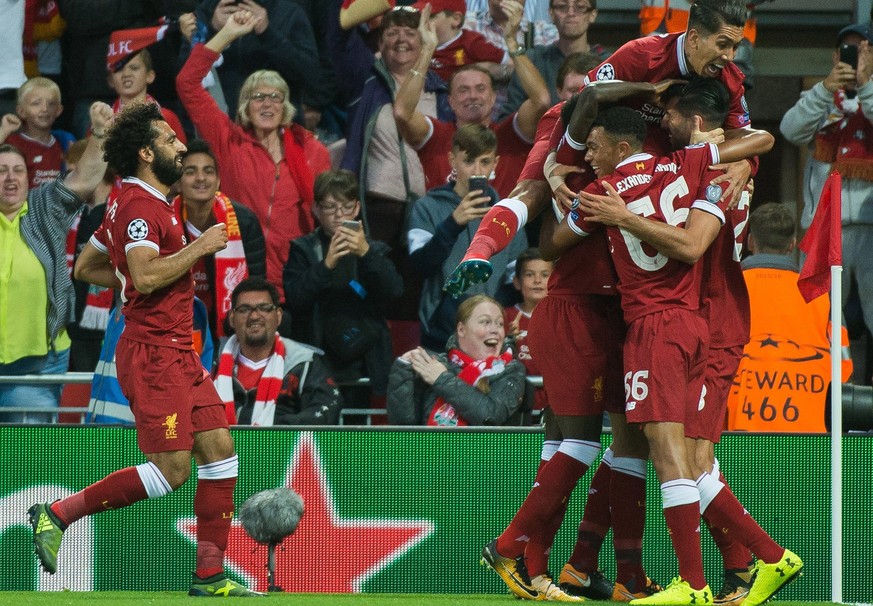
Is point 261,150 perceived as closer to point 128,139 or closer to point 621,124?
point 128,139

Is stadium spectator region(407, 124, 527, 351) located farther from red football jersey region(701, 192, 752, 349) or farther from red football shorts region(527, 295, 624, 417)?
red football jersey region(701, 192, 752, 349)

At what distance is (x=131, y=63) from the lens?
32.3 feet

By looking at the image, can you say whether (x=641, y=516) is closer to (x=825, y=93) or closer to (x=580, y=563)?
(x=580, y=563)

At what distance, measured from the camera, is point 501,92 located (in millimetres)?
10289

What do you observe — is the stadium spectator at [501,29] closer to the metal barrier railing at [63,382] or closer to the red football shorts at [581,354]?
the metal barrier railing at [63,382]

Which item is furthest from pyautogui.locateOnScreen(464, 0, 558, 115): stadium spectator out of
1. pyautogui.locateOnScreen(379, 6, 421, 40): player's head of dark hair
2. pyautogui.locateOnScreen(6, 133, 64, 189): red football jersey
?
pyautogui.locateOnScreen(6, 133, 64, 189): red football jersey

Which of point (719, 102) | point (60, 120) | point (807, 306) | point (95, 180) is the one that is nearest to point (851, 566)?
point (807, 306)

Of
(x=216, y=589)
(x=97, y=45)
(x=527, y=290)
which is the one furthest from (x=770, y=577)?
(x=97, y=45)

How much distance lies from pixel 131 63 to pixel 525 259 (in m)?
3.06

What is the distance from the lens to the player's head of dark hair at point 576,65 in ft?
30.0

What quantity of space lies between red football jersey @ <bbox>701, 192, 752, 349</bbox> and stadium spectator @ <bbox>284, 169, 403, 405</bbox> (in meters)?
3.03

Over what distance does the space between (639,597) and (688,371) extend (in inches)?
43.5

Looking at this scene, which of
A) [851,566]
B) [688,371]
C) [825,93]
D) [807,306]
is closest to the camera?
[688,371]

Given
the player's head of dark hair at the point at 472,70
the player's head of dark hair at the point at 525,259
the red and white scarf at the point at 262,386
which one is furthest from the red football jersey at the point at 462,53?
the red and white scarf at the point at 262,386
